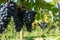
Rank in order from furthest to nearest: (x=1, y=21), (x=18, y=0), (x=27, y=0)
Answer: (x=27, y=0)
(x=18, y=0)
(x=1, y=21)

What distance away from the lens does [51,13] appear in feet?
5.55

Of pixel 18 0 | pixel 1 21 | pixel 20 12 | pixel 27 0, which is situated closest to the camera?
pixel 1 21

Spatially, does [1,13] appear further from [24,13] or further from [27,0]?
[27,0]

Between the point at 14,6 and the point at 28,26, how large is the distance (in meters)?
0.19

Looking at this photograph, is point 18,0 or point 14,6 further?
point 18,0

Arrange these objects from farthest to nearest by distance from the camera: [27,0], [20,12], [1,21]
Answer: [27,0], [20,12], [1,21]

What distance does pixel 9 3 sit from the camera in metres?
1.36

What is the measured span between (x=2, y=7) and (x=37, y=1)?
0.39 metres

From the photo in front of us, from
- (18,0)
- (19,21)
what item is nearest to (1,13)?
(19,21)

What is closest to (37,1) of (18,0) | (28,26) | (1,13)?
(18,0)

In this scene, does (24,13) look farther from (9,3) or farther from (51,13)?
(51,13)

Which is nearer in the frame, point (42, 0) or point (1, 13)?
point (1, 13)

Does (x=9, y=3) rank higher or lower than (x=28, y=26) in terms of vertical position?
higher

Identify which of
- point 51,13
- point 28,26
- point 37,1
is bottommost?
point 28,26
